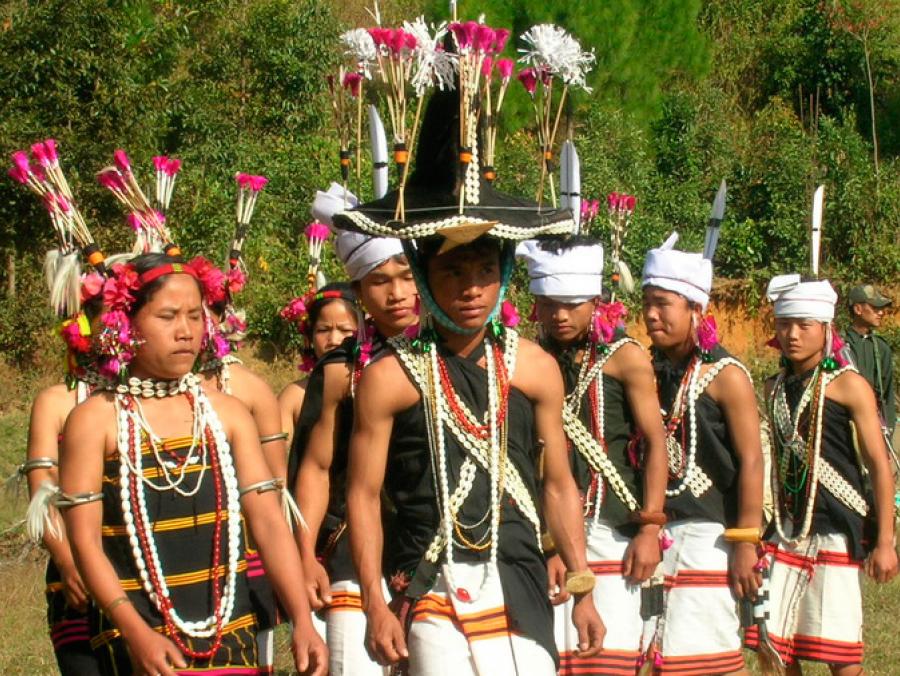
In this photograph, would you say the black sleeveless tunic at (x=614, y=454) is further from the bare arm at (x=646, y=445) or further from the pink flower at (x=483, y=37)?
the pink flower at (x=483, y=37)

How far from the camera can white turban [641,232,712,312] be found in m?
6.99

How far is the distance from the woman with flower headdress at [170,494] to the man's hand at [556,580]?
45.4 inches

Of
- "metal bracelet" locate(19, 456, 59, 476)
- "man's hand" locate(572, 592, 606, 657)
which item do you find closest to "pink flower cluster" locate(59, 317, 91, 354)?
"metal bracelet" locate(19, 456, 59, 476)

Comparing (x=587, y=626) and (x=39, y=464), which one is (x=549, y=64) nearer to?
(x=587, y=626)

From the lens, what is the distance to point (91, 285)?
484cm

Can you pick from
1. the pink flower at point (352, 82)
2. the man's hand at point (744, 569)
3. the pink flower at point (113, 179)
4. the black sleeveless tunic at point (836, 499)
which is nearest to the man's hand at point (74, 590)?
the pink flower at point (113, 179)

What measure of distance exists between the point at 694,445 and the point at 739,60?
2330 centimetres

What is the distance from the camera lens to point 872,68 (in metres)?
27.4

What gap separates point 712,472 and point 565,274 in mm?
1214

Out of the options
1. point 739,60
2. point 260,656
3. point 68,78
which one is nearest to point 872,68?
point 739,60

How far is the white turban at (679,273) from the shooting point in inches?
275

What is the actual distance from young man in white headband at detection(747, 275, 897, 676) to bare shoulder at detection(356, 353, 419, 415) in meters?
3.33

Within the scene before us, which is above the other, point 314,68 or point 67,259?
point 314,68

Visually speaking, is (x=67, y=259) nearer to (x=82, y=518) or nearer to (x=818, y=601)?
(x=82, y=518)
